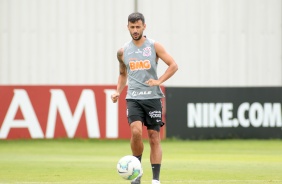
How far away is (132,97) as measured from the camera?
1212cm

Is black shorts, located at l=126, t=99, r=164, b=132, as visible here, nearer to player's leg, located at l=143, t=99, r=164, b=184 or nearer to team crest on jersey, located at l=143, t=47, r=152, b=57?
player's leg, located at l=143, t=99, r=164, b=184

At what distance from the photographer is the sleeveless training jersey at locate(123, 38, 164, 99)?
12.0m

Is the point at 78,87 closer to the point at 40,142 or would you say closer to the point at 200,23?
the point at 40,142

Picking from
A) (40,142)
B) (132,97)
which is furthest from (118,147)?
(132,97)

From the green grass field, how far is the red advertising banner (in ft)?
0.98

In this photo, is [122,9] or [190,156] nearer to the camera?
[190,156]

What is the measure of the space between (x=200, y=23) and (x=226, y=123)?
11.2 ft

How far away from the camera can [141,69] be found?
12.0 meters

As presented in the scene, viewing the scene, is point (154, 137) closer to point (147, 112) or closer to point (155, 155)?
point (155, 155)

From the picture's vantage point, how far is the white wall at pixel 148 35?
2616 cm

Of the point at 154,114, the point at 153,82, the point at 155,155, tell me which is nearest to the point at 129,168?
the point at 155,155

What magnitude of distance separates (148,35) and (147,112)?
47.3ft

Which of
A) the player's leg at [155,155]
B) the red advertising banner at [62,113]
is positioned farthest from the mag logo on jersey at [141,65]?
the red advertising banner at [62,113]

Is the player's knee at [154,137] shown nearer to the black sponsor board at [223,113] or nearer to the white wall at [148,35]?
the black sponsor board at [223,113]
